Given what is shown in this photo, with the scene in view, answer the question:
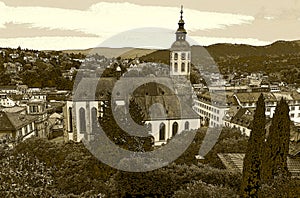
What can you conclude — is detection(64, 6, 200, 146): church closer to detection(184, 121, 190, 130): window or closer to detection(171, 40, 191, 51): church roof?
detection(184, 121, 190, 130): window

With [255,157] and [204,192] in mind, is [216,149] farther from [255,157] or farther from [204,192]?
[204,192]

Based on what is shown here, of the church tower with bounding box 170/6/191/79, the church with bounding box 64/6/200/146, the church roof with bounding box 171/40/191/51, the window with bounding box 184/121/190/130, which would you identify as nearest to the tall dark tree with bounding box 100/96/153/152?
the church with bounding box 64/6/200/146

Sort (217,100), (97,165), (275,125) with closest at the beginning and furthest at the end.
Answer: (275,125), (97,165), (217,100)

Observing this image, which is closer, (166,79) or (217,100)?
(166,79)

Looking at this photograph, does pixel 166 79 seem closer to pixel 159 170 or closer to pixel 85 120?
pixel 85 120

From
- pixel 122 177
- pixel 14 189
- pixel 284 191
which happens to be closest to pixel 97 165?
pixel 122 177

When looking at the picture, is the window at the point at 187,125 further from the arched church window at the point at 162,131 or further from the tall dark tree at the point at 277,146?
the tall dark tree at the point at 277,146
